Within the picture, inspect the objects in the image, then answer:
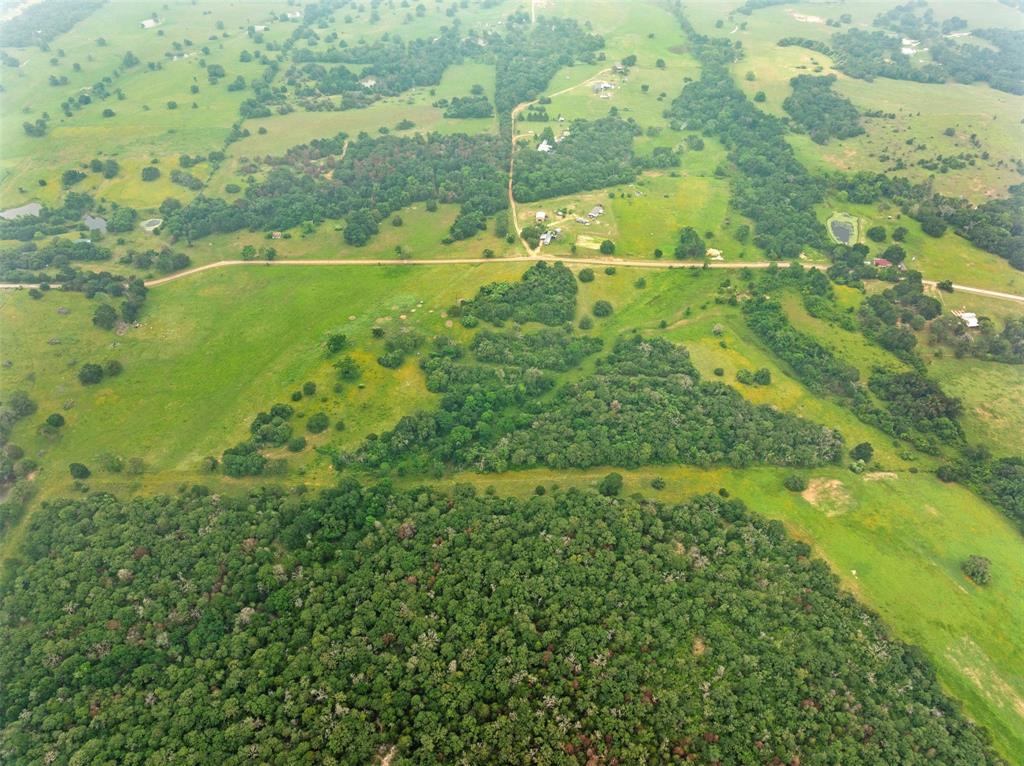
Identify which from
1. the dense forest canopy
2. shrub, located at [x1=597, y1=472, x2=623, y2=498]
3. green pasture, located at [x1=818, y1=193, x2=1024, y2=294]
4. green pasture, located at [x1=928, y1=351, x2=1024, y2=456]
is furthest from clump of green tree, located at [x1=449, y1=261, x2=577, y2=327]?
green pasture, located at [x1=818, y1=193, x2=1024, y2=294]

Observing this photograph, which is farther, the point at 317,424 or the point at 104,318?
the point at 104,318

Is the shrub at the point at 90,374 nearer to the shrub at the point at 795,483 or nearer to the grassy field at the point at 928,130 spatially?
the shrub at the point at 795,483

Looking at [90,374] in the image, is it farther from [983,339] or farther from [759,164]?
[759,164]

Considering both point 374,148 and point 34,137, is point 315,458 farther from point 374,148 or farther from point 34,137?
point 34,137

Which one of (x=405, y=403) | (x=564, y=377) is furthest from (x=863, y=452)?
(x=405, y=403)

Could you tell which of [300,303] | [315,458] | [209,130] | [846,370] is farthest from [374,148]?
[846,370]
